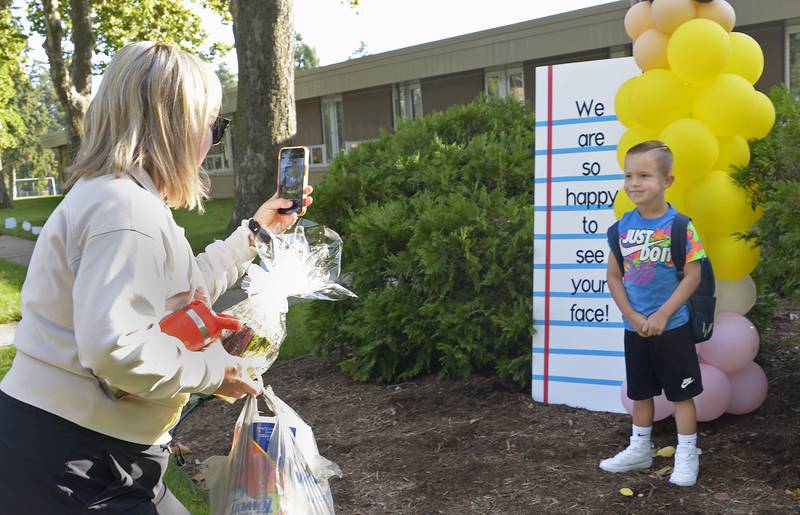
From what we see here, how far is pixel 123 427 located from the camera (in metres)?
2.11

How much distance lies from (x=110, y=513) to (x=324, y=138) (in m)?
26.6

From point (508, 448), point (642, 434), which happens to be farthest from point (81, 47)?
point (642, 434)

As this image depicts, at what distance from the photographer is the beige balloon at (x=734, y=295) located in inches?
161

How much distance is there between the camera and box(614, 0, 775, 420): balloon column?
3.83 meters

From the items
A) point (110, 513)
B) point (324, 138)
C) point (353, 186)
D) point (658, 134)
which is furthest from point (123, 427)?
point (324, 138)

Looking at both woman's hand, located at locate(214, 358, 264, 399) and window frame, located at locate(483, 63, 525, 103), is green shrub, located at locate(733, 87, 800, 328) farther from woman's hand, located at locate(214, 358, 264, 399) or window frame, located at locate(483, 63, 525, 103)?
window frame, located at locate(483, 63, 525, 103)

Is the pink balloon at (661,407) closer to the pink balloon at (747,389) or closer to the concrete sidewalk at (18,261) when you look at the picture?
the pink balloon at (747,389)

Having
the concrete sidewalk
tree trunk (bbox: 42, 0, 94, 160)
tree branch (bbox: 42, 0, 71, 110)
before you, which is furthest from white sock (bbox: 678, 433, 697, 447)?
tree branch (bbox: 42, 0, 71, 110)

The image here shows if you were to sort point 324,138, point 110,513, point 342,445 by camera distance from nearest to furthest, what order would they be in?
point 110,513 < point 342,445 < point 324,138

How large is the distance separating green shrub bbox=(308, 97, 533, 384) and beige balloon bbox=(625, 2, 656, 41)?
1.42 metres

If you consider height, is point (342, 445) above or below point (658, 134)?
below

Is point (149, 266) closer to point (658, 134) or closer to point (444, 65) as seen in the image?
point (658, 134)

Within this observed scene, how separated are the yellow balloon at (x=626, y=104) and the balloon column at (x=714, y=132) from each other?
35 millimetres

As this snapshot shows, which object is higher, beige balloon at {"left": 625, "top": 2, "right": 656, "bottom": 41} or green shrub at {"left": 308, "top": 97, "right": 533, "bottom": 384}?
beige balloon at {"left": 625, "top": 2, "right": 656, "bottom": 41}
